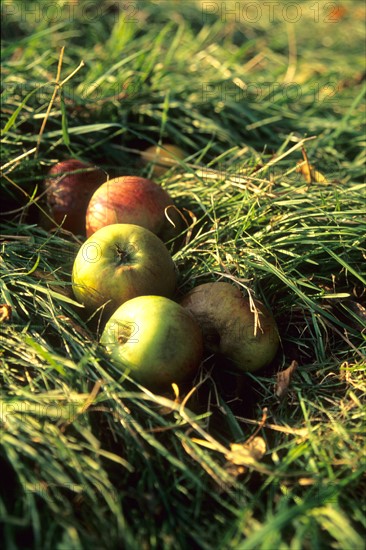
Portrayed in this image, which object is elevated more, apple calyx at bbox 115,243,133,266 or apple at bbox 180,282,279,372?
apple calyx at bbox 115,243,133,266

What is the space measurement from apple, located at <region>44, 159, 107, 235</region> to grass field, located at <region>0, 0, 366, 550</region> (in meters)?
0.12

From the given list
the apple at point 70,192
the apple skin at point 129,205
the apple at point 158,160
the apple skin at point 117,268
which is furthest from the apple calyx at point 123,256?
the apple at point 158,160

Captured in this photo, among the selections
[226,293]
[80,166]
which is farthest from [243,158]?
[226,293]

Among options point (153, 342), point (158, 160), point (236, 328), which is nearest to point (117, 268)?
point (153, 342)

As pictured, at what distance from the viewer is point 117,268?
249 cm

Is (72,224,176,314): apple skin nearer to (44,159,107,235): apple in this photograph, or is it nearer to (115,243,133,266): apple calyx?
(115,243,133,266): apple calyx

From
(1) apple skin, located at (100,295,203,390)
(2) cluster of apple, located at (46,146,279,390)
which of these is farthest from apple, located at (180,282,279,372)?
(1) apple skin, located at (100,295,203,390)

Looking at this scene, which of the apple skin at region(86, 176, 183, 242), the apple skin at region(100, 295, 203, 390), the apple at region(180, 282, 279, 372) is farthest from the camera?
the apple skin at region(86, 176, 183, 242)

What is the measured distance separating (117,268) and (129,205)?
1.51ft

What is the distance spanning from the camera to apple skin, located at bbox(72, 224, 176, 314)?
248 centimetres

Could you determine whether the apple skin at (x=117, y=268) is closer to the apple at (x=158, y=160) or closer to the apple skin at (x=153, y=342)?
the apple skin at (x=153, y=342)

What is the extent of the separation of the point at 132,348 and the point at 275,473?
0.61 m

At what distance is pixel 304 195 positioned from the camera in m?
3.05

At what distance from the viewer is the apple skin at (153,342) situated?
7.39 feet
